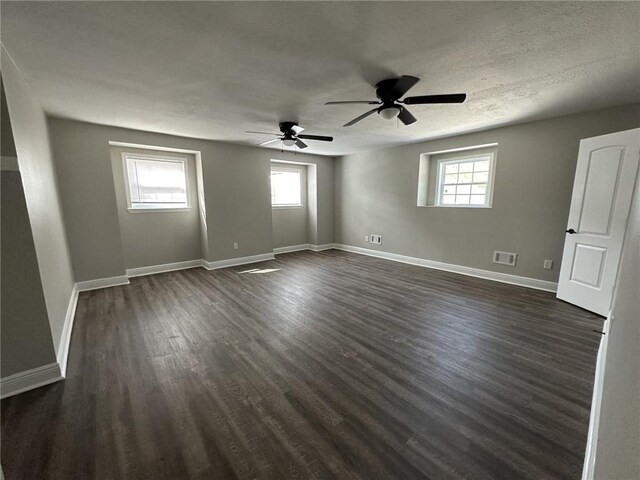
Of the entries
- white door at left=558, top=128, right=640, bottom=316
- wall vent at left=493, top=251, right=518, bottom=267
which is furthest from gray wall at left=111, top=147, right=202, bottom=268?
white door at left=558, top=128, right=640, bottom=316

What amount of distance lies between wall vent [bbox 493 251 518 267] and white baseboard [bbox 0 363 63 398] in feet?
17.8

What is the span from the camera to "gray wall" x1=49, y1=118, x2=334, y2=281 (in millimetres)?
3631

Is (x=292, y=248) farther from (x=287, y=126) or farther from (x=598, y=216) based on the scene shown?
(x=598, y=216)

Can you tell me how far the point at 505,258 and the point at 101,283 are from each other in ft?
20.8

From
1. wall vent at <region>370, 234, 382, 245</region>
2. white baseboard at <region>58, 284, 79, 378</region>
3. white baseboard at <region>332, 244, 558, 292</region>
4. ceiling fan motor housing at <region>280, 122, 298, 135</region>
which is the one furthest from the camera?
A: wall vent at <region>370, 234, 382, 245</region>

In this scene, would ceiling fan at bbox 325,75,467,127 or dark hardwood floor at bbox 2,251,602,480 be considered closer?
dark hardwood floor at bbox 2,251,602,480

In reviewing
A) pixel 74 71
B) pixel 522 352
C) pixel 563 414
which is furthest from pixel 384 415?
pixel 74 71

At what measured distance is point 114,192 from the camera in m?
3.93

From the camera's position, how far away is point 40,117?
2855mm

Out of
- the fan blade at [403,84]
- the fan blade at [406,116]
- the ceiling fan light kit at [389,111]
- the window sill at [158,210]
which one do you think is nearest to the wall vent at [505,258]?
the fan blade at [406,116]

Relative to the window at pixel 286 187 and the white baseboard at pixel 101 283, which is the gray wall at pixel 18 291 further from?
the window at pixel 286 187

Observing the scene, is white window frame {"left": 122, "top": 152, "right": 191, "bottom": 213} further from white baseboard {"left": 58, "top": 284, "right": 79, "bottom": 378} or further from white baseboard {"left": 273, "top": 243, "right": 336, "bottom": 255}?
white baseboard {"left": 273, "top": 243, "right": 336, "bottom": 255}

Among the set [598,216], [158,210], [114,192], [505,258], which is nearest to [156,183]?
[158,210]

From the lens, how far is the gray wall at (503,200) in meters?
3.45
